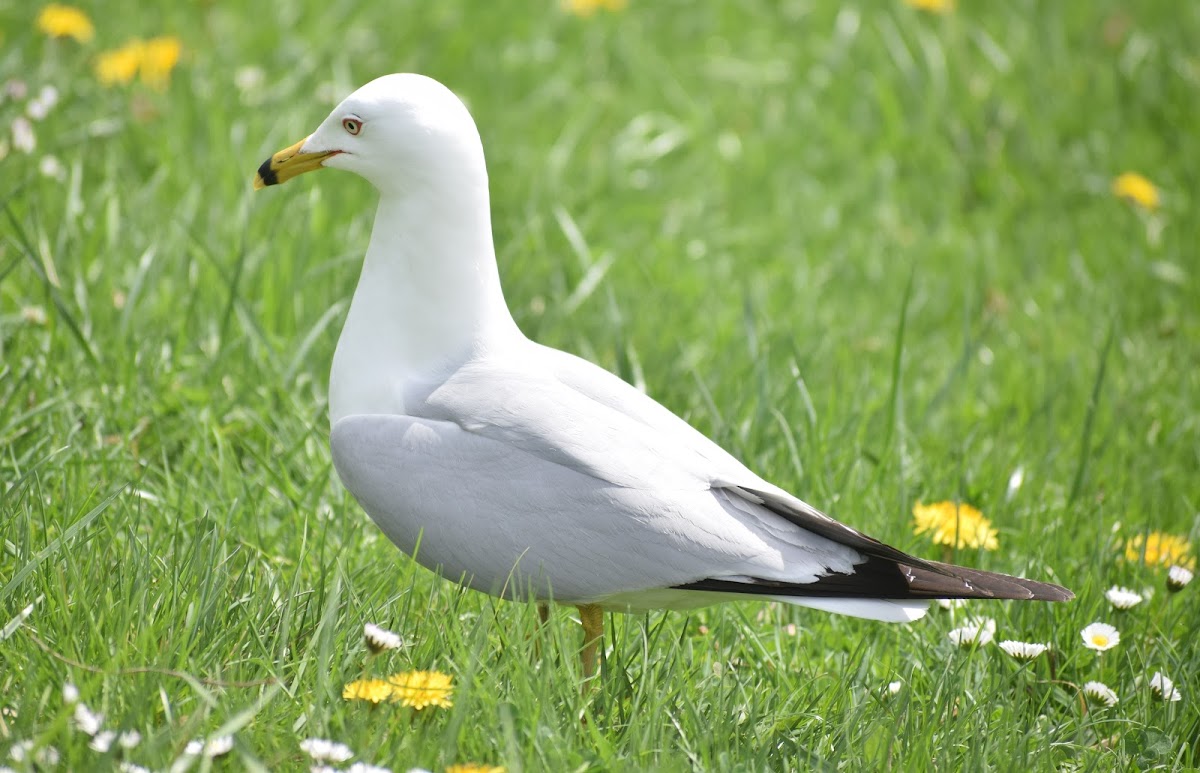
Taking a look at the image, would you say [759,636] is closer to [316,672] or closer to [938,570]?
[938,570]

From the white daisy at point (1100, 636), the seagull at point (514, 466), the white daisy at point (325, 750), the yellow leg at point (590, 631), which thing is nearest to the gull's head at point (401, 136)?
the seagull at point (514, 466)

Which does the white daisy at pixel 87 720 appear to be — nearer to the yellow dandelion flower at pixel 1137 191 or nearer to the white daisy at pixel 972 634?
the white daisy at pixel 972 634

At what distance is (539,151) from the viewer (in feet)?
18.7

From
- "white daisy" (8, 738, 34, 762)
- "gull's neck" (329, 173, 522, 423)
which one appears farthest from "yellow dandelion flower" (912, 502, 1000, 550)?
"white daisy" (8, 738, 34, 762)

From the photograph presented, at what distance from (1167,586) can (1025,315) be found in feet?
7.17

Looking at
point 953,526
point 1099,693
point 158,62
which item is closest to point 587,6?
point 158,62

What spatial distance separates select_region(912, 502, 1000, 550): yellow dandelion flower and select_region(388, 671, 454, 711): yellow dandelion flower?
60.3 inches

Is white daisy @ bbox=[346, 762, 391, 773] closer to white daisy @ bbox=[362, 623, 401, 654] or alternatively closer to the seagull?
white daisy @ bbox=[362, 623, 401, 654]

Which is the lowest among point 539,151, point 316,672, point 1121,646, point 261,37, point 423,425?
point 1121,646

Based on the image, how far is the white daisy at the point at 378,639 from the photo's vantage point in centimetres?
255

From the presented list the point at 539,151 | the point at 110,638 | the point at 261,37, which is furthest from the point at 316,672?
the point at 261,37

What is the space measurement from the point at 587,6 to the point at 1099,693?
437 cm

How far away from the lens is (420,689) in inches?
97.7

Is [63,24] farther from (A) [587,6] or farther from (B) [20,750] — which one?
(B) [20,750]
